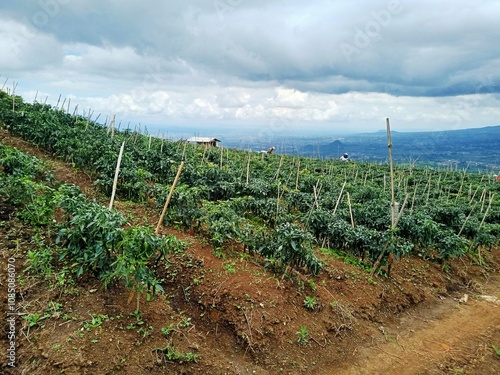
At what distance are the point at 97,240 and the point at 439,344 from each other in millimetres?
6223

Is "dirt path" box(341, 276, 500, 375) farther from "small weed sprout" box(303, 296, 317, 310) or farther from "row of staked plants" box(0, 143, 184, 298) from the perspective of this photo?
"row of staked plants" box(0, 143, 184, 298)

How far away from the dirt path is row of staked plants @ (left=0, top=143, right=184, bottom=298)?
348 centimetres

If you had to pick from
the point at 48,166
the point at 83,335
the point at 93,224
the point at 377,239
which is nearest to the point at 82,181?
the point at 48,166

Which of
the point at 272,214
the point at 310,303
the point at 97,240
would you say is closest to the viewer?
the point at 97,240

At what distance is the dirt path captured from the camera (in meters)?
5.49

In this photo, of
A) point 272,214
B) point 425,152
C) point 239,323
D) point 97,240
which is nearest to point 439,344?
point 239,323

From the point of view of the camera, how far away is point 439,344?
6.23m

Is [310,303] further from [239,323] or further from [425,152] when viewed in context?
[425,152]

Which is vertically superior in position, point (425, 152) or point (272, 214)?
point (425, 152)

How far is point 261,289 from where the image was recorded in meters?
6.00

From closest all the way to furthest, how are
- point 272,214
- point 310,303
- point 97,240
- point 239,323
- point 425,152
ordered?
point 97,240, point 239,323, point 310,303, point 272,214, point 425,152

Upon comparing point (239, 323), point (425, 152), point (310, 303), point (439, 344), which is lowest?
point (439, 344)

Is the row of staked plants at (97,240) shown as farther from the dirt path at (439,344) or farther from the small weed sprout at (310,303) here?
the dirt path at (439,344)

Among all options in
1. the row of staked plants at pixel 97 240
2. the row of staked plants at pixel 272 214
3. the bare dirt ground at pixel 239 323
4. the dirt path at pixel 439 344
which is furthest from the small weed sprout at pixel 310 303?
the row of staked plants at pixel 97 240
